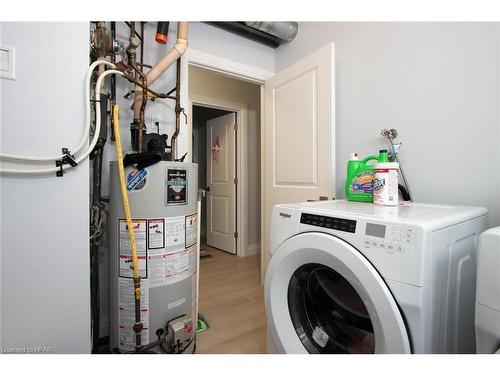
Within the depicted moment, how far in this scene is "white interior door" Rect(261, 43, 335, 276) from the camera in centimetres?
160

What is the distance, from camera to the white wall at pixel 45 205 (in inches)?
32.0

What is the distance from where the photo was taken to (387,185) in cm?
100

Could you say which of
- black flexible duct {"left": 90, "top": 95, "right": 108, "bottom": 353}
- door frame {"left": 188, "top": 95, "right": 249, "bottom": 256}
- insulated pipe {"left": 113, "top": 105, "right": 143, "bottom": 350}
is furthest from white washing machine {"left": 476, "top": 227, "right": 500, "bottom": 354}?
door frame {"left": 188, "top": 95, "right": 249, "bottom": 256}

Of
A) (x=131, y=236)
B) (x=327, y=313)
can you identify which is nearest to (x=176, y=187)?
(x=131, y=236)

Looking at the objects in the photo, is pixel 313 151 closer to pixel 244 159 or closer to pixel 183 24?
pixel 183 24

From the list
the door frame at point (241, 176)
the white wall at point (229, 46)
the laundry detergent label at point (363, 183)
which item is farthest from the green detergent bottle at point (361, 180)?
the door frame at point (241, 176)

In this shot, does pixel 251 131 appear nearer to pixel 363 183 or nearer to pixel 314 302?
pixel 363 183

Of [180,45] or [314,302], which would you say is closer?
[314,302]

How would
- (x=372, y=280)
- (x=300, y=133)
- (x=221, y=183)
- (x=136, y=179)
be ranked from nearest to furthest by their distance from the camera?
(x=372, y=280), (x=136, y=179), (x=300, y=133), (x=221, y=183)

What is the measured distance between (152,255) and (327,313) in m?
0.82

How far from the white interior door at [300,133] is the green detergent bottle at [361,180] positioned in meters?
0.29

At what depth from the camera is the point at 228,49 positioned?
6.44ft

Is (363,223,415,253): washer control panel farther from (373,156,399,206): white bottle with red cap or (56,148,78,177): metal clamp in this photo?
(56,148,78,177): metal clamp
